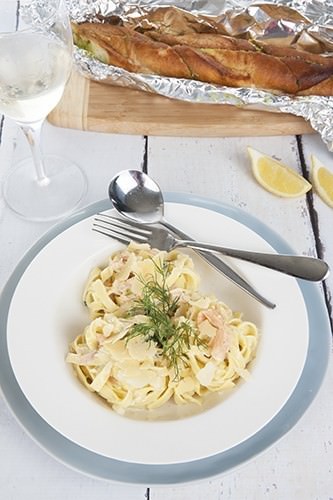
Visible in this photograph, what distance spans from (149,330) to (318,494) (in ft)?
1.07

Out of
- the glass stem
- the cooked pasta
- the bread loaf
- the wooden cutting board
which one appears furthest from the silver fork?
the bread loaf

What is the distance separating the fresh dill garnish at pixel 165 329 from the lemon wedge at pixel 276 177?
413 mm

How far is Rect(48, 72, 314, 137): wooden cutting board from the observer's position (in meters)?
1.47

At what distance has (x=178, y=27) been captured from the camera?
1.68 m

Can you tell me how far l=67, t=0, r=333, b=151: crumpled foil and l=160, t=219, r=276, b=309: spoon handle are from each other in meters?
0.41

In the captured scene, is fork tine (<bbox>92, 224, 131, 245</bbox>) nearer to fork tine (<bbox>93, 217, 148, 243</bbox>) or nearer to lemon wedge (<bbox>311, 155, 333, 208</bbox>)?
fork tine (<bbox>93, 217, 148, 243</bbox>)

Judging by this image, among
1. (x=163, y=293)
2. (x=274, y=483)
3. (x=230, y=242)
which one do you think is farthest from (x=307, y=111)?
(x=274, y=483)

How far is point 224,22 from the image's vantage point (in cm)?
173

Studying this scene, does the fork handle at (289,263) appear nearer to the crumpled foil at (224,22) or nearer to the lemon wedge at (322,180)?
the lemon wedge at (322,180)

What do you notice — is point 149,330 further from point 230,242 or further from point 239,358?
point 230,242

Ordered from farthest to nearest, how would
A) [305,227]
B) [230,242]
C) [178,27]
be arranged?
[178,27], [305,227], [230,242]

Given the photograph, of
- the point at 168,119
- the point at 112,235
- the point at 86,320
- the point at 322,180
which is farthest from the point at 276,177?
the point at 86,320

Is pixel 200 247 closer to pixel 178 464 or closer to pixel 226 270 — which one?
pixel 226 270

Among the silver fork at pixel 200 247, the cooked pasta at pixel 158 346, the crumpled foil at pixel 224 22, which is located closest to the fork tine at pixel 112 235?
the silver fork at pixel 200 247
